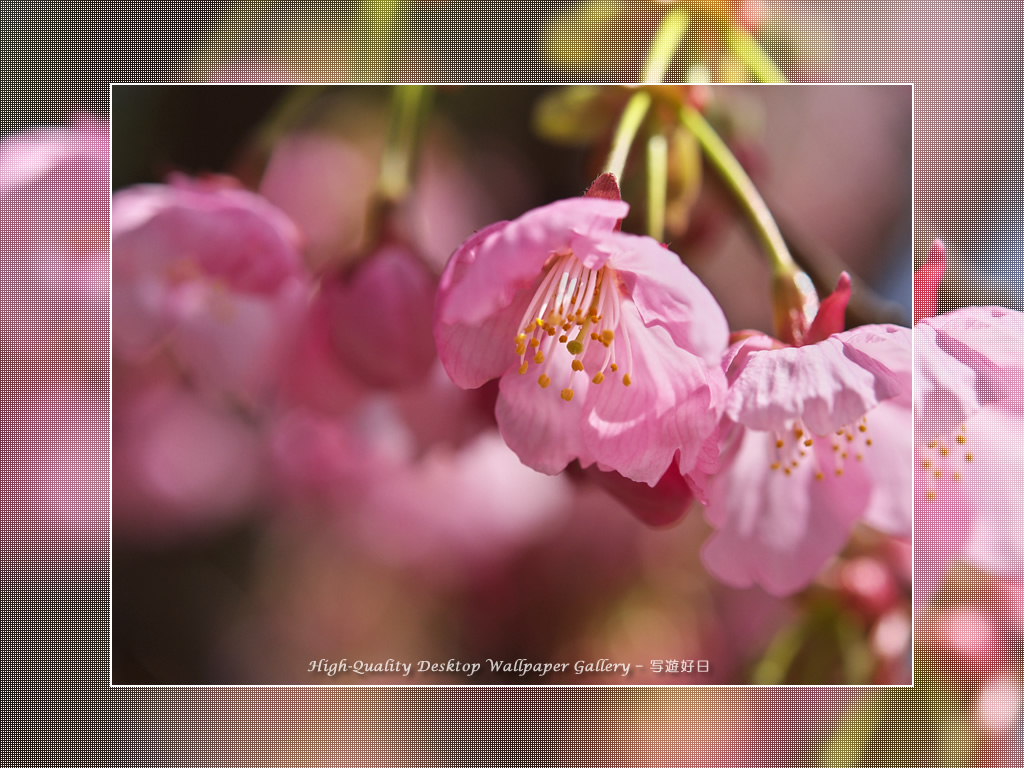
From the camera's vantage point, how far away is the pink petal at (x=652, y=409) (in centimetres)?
59

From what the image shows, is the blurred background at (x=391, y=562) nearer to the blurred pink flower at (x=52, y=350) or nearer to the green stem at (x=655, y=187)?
the blurred pink flower at (x=52, y=350)

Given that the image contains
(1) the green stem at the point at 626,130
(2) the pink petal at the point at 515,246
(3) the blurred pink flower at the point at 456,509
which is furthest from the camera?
(3) the blurred pink flower at the point at 456,509

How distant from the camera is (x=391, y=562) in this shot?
81 centimetres

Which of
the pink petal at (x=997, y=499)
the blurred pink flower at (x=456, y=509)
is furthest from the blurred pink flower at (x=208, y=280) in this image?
the pink petal at (x=997, y=499)

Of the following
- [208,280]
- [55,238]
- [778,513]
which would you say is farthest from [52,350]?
[778,513]

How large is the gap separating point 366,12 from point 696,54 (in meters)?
0.32

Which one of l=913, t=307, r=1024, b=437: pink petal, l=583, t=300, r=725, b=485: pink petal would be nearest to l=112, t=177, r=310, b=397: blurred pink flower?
l=583, t=300, r=725, b=485: pink petal

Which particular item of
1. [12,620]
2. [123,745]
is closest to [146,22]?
[12,620]

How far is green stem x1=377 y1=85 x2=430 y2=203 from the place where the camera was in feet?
2.45

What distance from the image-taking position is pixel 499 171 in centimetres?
77

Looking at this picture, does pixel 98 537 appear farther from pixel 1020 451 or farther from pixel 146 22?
pixel 1020 451

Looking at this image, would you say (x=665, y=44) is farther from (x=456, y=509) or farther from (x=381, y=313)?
(x=456, y=509)

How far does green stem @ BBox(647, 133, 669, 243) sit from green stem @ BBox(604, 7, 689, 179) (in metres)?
0.02

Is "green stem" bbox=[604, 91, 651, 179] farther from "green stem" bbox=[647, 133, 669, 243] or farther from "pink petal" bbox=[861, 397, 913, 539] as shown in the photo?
"pink petal" bbox=[861, 397, 913, 539]
